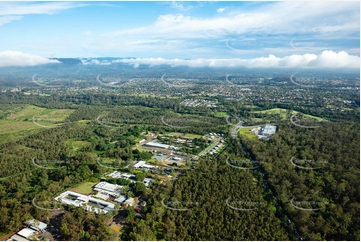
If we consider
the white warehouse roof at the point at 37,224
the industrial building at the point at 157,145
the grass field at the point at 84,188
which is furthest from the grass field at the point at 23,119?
the white warehouse roof at the point at 37,224

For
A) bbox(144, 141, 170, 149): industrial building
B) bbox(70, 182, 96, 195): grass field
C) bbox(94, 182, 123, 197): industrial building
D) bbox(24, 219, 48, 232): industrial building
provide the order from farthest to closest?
bbox(144, 141, 170, 149): industrial building, bbox(70, 182, 96, 195): grass field, bbox(94, 182, 123, 197): industrial building, bbox(24, 219, 48, 232): industrial building

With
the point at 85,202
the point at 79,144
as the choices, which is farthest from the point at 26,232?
the point at 79,144

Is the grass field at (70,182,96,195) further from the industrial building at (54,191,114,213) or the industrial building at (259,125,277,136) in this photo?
the industrial building at (259,125,277,136)

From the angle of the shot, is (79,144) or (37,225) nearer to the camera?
(37,225)

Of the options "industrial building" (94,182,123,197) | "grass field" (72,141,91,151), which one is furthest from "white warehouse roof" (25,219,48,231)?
"grass field" (72,141,91,151)

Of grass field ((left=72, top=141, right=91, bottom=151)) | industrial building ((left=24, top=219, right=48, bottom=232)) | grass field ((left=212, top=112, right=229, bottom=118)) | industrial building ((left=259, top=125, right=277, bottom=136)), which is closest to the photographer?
industrial building ((left=24, top=219, right=48, bottom=232))

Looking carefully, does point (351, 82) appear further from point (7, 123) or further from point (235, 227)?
point (7, 123)

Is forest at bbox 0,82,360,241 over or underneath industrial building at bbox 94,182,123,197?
over

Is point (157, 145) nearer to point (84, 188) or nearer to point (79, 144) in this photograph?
point (79, 144)

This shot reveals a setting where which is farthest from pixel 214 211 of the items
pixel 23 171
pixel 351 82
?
Result: pixel 351 82
